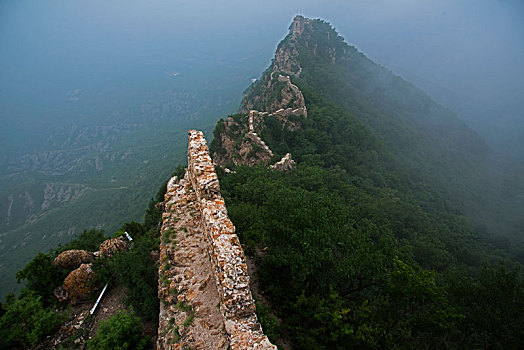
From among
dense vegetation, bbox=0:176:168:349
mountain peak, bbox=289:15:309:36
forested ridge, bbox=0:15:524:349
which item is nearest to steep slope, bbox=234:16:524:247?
mountain peak, bbox=289:15:309:36

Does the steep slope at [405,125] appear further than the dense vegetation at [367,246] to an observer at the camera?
Yes

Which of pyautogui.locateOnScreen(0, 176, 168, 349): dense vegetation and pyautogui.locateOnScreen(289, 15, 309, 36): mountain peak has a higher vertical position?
pyautogui.locateOnScreen(289, 15, 309, 36): mountain peak

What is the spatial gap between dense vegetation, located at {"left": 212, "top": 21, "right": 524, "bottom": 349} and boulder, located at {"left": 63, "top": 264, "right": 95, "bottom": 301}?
6495mm

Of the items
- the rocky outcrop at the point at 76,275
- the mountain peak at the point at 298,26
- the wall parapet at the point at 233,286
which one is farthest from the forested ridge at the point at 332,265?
the mountain peak at the point at 298,26

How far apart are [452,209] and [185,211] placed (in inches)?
1915

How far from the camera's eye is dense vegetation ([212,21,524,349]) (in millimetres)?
8578

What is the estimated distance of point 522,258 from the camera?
3162 centimetres

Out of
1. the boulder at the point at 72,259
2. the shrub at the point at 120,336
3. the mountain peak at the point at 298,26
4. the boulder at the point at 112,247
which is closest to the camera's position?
the shrub at the point at 120,336

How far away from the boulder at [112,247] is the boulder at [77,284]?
131 cm

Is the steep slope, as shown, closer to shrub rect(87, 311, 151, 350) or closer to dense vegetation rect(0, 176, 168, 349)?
dense vegetation rect(0, 176, 168, 349)

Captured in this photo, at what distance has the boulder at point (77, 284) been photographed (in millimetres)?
10273

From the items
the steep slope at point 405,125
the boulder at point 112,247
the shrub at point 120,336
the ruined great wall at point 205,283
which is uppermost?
the steep slope at point 405,125

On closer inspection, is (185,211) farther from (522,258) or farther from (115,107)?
(115,107)

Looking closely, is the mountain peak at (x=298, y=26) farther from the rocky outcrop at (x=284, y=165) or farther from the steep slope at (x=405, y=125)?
the rocky outcrop at (x=284, y=165)
